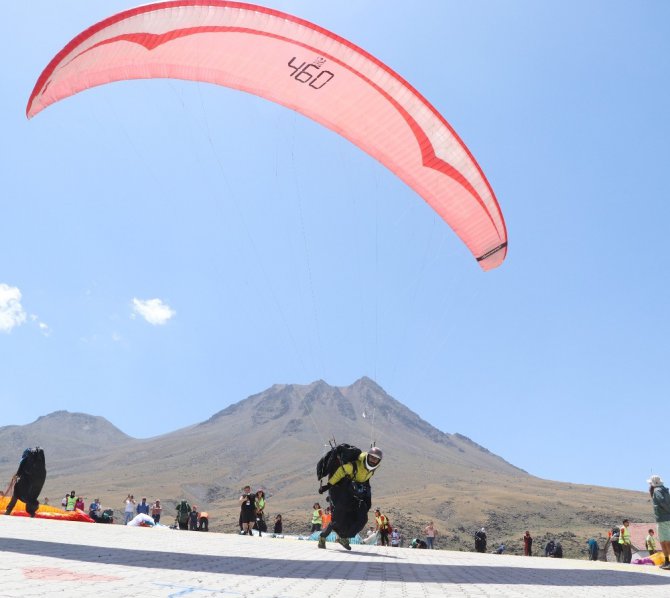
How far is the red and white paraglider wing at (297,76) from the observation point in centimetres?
975

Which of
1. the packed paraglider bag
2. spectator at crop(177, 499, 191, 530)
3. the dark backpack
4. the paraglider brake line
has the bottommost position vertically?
spectator at crop(177, 499, 191, 530)

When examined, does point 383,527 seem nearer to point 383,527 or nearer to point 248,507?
point 383,527

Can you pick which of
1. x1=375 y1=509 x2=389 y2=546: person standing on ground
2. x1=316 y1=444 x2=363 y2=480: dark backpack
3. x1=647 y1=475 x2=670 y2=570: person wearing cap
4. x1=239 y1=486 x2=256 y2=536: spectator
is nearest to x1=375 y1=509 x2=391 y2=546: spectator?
x1=375 y1=509 x2=389 y2=546: person standing on ground

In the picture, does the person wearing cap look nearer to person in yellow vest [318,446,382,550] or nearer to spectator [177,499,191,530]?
person in yellow vest [318,446,382,550]

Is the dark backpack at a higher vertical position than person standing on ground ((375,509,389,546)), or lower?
higher

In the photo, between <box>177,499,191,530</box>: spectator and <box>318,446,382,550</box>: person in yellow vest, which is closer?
<box>318,446,382,550</box>: person in yellow vest

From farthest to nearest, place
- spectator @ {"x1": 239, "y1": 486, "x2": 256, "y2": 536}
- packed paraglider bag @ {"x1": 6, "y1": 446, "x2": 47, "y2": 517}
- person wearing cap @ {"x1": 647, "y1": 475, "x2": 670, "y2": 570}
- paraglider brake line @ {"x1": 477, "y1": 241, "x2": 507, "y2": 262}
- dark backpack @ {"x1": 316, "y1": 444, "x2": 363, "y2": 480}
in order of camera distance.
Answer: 1. spectator @ {"x1": 239, "y1": 486, "x2": 256, "y2": 536}
2. packed paraglider bag @ {"x1": 6, "y1": 446, "x2": 47, "y2": 517}
3. paraglider brake line @ {"x1": 477, "y1": 241, "x2": 507, "y2": 262}
4. person wearing cap @ {"x1": 647, "y1": 475, "x2": 670, "y2": 570}
5. dark backpack @ {"x1": 316, "y1": 444, "x2": 363, "y2": 480}

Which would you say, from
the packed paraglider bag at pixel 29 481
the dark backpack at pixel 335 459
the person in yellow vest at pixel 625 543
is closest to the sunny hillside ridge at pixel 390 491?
the person in yellow vest at pixel 625 543

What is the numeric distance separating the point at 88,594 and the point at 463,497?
12651 centimetres

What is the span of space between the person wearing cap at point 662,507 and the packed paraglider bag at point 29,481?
13128mm

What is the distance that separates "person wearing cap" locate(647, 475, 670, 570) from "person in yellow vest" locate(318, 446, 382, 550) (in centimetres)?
520

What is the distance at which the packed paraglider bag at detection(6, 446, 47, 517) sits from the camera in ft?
45.6

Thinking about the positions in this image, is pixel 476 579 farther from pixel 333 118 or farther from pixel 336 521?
pixel 333 118

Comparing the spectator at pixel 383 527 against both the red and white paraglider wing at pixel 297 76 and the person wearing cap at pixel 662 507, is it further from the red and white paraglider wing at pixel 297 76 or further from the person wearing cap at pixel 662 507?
the red and white paraglider wing at pixel 297 76
